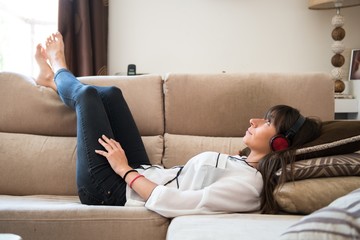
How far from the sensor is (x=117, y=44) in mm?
2561

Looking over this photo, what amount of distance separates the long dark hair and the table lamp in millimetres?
1207

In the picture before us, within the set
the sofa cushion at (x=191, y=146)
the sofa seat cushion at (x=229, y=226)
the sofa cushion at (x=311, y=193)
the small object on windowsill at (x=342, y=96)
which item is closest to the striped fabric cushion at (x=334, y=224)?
the sofa seat cushion at (x=229, y=226)

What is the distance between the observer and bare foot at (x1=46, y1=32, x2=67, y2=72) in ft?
6.22

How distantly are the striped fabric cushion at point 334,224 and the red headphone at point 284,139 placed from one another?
489 mm

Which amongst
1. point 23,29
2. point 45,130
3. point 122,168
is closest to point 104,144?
point 122,168

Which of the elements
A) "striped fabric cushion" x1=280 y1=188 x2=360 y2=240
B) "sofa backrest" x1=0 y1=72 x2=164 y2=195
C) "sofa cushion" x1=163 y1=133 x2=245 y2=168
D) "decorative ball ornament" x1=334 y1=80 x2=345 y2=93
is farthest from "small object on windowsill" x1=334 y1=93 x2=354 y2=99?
"striped fabric cushion" x1=280 y1=188 x2=360 y2=240

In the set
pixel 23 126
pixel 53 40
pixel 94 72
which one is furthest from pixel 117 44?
pixel 23 126

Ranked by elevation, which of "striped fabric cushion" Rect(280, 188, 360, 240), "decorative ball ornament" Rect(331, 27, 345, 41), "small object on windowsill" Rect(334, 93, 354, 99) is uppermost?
"decorative ball ornament" Rect(331, 27, 345, 41)

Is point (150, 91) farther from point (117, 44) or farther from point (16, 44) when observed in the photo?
point (16, 44)

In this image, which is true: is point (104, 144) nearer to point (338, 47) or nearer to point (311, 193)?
point (311, 193)

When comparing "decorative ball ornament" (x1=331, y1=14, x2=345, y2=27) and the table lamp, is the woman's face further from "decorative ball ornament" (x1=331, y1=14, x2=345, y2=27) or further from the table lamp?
"decorative ball ornament" (x1=331, y1=14, x2=345, y2=27)

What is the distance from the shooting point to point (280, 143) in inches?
48.8

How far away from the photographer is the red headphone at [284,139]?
124 cm

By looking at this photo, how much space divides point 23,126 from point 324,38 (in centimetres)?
216
